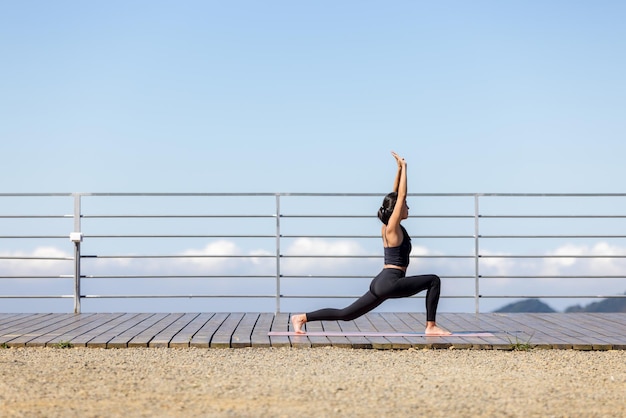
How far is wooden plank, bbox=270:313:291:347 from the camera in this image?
6.31 m

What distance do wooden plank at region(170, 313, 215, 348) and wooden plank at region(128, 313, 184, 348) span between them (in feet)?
0.60

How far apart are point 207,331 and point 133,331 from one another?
1.97ft


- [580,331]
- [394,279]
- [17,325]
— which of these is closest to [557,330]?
[580,331]

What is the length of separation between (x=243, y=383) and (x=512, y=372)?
164cm

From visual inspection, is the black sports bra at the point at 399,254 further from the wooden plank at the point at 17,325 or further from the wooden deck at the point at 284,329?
the wooden plank at the point at 17,325

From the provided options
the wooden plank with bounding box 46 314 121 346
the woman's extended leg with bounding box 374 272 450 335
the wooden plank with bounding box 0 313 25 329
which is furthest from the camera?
the wooden plank with bounding box 0 313 25 329

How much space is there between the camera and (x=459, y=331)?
7.22 meters

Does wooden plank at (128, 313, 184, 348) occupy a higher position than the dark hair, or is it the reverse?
the dark hair

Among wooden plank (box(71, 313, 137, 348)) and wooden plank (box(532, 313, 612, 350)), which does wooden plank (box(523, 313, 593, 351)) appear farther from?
wooden plank (box(71, 313, 137, 348))

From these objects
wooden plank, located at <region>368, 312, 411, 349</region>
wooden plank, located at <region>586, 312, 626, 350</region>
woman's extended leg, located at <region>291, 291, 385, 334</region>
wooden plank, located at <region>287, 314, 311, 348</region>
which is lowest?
wooden plank, located at <region>586, 312, 626, 350</region>

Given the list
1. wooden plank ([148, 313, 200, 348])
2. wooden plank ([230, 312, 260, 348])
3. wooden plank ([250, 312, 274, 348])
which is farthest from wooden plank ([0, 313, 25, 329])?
wooden plank ([250, 312, 274, 348])

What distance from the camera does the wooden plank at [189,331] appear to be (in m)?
6.26

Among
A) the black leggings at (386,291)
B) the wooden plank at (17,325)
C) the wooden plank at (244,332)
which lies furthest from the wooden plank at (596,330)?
the wooden plank at (17,325)

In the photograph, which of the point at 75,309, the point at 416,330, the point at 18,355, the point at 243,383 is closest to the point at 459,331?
the point at 416,330
